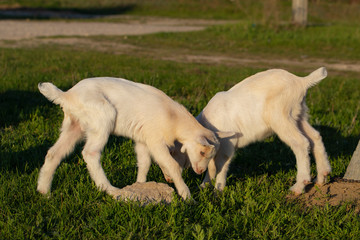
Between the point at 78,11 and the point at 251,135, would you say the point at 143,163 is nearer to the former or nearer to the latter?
the point at 251,135

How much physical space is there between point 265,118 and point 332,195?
0.99 meters

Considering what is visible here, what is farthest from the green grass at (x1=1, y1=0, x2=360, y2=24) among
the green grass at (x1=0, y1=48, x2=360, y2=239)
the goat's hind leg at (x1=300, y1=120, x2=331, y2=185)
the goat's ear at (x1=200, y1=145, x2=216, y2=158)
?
the goat's ear at (x1=200, y1=145, x2=216, y2=158)

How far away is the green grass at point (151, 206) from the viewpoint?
3.64 m

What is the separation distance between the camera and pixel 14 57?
1241 centimetres

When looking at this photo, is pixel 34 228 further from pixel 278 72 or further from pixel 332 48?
pixel 332 48

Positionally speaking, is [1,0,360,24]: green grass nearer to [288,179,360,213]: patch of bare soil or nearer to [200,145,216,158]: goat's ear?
[288,179,360,213]: patch of bare soil

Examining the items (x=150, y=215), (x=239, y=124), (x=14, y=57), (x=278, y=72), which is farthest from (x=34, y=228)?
(x=14, y=57)

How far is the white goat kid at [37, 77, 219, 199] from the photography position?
14.0 ft

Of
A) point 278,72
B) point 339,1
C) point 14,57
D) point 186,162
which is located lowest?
point 339,1

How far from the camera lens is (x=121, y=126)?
175 inches

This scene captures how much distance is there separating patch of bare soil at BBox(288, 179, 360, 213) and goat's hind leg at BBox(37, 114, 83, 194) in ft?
6.96

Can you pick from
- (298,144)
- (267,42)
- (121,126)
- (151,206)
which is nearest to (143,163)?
(121,126)

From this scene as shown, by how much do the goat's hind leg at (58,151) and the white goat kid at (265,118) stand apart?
1280 millimetres

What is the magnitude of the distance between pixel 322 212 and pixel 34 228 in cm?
233
